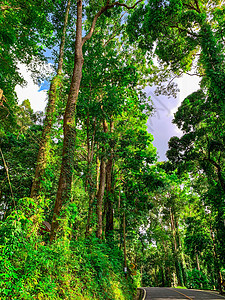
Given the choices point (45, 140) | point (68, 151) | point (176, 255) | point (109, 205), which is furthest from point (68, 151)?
point (176, 255)

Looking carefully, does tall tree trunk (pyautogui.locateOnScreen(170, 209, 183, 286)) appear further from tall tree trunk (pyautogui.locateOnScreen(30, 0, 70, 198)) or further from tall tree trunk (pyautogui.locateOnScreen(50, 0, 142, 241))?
tall tree trunk (pyautogui.locateOnScreen(50, 0, 142, 241))

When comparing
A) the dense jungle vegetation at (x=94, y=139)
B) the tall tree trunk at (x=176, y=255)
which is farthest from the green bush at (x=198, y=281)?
the dense jungle vegetation at (x=94, y=139)

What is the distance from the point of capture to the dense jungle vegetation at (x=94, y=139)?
4039 mm

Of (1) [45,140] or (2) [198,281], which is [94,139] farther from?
(2) [198,281]

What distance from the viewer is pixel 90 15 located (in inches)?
551

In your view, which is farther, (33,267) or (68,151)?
(68,151)

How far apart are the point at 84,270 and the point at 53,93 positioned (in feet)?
20.3

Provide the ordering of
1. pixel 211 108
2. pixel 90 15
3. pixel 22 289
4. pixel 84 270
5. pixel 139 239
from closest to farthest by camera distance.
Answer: pixel 22 289 < pixel 84 270 < pixel 211 108 < pixel 90 15 < pixel 139 239

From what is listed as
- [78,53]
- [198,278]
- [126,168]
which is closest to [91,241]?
[78,53]

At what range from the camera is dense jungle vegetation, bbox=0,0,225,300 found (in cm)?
404

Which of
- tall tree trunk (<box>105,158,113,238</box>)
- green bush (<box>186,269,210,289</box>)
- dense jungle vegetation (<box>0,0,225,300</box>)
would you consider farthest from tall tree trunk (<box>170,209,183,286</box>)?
tall tree trunk (<box>105,158,113,238</box>)

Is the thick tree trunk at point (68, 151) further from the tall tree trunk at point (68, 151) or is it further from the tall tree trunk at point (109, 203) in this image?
the tall tree trunk at point (109, 203)

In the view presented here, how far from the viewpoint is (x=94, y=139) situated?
11414 mm

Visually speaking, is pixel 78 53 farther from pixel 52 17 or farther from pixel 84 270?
pixel 84 270
